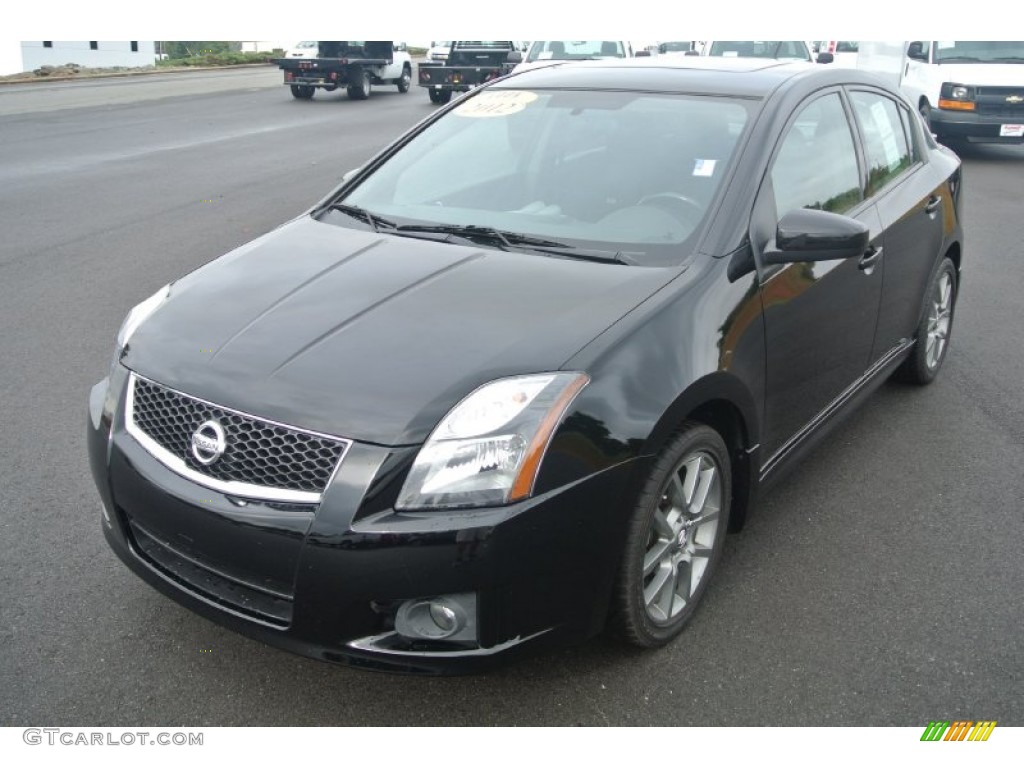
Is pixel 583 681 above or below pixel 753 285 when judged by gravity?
below

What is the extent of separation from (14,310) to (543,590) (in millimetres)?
5381

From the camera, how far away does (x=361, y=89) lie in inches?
1017

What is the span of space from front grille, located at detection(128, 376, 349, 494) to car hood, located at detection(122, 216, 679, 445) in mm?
34

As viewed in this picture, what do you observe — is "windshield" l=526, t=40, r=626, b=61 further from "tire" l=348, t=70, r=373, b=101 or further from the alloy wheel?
the alloy wheel

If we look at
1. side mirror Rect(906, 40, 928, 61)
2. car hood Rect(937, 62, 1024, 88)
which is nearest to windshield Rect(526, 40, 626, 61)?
side mirror Rect(906, 40, 928, 61)

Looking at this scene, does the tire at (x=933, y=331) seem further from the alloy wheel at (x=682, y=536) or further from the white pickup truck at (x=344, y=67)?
the white pickup truck at (x=344, y=67)

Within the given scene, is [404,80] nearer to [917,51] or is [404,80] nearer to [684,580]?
[917,51]

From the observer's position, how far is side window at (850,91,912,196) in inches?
174

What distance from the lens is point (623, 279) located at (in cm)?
316

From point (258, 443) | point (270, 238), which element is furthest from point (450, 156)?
point (258, 443)

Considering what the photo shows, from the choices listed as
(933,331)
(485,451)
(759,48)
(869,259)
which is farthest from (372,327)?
(759,48)

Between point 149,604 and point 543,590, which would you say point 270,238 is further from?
point 543,590

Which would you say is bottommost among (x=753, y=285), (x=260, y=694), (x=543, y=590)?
(x=260, y=694)

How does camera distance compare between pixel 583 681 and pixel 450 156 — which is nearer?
pixel 583 681
